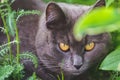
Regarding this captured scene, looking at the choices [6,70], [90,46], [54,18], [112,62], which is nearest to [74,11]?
[54,18]

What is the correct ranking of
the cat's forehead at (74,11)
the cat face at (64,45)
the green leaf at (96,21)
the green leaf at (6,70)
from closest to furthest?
the green leaf at (96,21) < the green leaf at (6,70) < the cat face at (64,45) < the cat's forehead at (74,11)

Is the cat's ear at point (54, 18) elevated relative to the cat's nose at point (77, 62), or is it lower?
elevated

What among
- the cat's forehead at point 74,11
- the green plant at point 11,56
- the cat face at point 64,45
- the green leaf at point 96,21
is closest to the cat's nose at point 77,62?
the cat face at point 64,45

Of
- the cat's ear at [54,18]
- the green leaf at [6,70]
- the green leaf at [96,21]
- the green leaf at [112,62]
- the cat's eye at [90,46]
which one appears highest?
the green leaf at [96,21]

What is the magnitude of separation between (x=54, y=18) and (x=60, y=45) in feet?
0.64

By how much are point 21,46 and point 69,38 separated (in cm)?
43

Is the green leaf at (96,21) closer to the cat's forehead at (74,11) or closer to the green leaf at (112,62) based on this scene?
the green leaf at (112,62)

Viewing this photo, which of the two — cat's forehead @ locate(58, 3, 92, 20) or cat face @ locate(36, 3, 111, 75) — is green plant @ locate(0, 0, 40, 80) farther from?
cat's forehead @ locate(58, 3, 92, 20)

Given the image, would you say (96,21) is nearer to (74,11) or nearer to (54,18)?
(54,18)

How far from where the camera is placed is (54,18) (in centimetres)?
204

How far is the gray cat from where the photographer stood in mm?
1923

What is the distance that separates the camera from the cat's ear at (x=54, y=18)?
6.46 feet

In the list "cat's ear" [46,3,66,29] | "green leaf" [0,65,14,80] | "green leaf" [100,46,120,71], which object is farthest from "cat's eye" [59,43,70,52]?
"green leaf" [100,46,120,71]

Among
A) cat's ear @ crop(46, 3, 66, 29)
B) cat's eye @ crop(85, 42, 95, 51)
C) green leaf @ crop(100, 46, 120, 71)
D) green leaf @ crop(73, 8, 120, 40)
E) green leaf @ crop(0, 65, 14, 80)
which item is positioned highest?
green leaf @ crop(73, 8, 120, 40)
